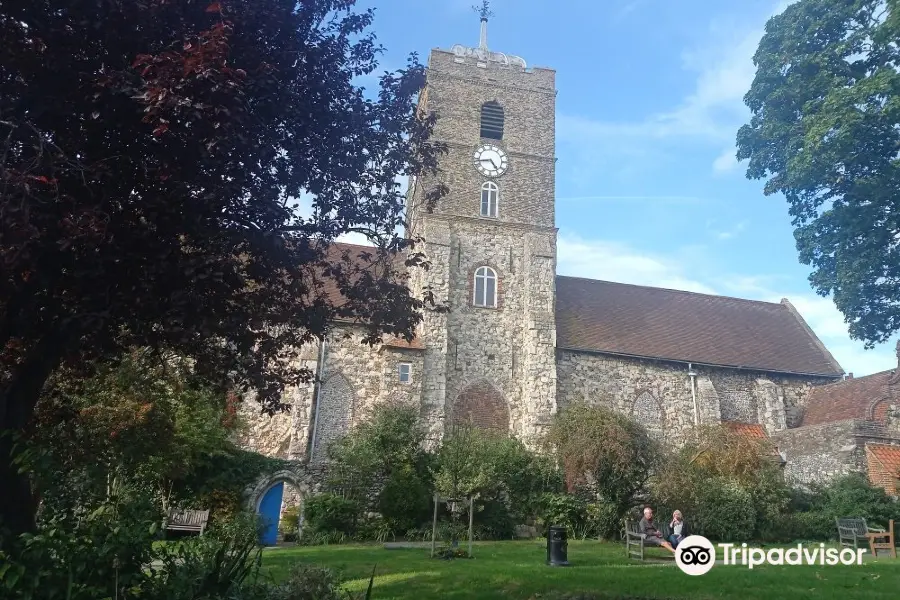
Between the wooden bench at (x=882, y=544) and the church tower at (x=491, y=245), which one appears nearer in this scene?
the wooden bench at (x=882, y=544)

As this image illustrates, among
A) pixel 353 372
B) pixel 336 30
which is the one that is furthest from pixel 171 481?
pixel 336 30

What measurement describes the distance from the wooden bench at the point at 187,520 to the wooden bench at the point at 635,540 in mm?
10107

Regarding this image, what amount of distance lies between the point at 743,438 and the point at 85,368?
19.3m

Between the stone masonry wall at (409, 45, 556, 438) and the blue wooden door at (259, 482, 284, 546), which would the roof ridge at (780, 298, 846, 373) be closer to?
the stone masonry wall at (409, 45, 556, 438)

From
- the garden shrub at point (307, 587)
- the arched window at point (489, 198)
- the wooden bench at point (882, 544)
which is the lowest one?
the garden shrub at point (307, 587)

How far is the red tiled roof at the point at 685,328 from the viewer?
90.3 ft

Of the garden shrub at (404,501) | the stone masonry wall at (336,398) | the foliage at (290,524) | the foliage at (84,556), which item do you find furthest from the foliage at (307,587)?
the stone masonry wall at (336,398)

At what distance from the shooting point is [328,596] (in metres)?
6.67

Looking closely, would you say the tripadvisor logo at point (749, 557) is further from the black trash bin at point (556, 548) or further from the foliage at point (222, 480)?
the foliage at point (222, 480)

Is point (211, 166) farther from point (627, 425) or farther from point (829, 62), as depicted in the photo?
point (627, 425)

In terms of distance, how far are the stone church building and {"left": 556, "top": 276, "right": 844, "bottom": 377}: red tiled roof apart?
0.09m

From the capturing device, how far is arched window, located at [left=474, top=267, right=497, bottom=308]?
26.5m

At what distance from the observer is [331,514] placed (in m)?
18.8

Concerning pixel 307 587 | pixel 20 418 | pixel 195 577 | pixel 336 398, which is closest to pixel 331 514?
pixel 336 398
